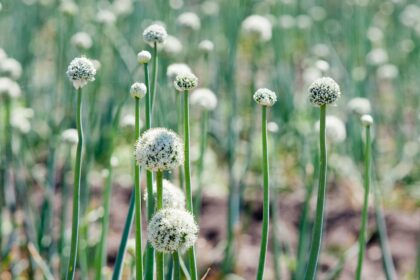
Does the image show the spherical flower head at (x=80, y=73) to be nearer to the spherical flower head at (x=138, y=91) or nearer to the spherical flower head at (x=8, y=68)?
the spherical flower head at (x=138, y=91)

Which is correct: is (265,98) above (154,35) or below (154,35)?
below

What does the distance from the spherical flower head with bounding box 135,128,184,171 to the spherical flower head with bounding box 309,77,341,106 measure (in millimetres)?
257

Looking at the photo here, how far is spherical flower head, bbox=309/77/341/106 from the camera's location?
3.68 feet

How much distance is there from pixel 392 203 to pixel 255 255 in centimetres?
99

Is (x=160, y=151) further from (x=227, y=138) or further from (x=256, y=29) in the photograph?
(x=256, y=29)

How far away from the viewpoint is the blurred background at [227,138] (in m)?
2.11

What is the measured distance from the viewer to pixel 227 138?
2781 mm

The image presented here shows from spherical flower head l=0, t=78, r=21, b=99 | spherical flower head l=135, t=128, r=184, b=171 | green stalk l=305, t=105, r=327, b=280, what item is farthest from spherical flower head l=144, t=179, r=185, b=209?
spherical flower head l=0, t=78, r=21, b=99

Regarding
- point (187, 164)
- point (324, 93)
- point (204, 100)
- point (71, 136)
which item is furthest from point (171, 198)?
point (204, 100)

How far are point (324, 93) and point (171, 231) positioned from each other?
37 centimetres

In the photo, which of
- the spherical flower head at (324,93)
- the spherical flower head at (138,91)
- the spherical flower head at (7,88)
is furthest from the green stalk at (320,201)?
the spherical flower head at (7,88)

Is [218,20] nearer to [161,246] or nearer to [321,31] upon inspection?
[321,31]

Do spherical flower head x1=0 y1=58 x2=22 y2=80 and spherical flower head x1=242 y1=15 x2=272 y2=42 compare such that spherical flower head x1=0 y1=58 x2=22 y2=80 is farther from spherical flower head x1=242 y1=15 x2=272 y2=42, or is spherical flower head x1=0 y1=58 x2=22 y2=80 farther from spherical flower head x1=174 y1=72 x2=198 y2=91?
spherical flower head x1=174 y1=72 x2=198 y2=91

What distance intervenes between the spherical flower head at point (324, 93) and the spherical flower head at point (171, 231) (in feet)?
1.03
